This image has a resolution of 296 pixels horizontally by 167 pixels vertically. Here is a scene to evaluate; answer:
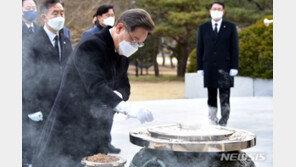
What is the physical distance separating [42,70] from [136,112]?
5.96 ft

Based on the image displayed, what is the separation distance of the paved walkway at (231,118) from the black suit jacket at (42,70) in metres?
1.40

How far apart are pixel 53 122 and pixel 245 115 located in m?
6.48

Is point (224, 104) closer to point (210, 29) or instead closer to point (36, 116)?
point (210, 29)

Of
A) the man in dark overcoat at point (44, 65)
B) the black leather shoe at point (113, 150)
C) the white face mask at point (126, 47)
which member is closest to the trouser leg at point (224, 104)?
the black leather shoe at point (113, 150)

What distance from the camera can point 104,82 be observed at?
301cm

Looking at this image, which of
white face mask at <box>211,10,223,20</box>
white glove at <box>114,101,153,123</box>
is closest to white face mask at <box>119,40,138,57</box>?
white glove at <box>114,101,153,123</box>

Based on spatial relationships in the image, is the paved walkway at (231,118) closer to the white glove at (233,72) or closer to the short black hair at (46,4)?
the white glove at (233,72)

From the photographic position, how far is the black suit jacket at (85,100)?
3.02 metres

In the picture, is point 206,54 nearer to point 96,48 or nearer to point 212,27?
point 212,27

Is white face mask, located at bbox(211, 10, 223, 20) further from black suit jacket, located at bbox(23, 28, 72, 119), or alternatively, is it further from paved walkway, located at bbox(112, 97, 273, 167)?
black suit jacket, located at bbox(23, 28, 72, 119)

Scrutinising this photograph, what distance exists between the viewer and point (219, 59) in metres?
7.30

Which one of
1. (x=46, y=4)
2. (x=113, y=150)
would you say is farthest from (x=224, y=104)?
(x=46, y=4)

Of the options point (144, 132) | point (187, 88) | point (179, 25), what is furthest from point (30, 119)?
point (179, 25)

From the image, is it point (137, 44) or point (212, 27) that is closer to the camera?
point (137, 44)
